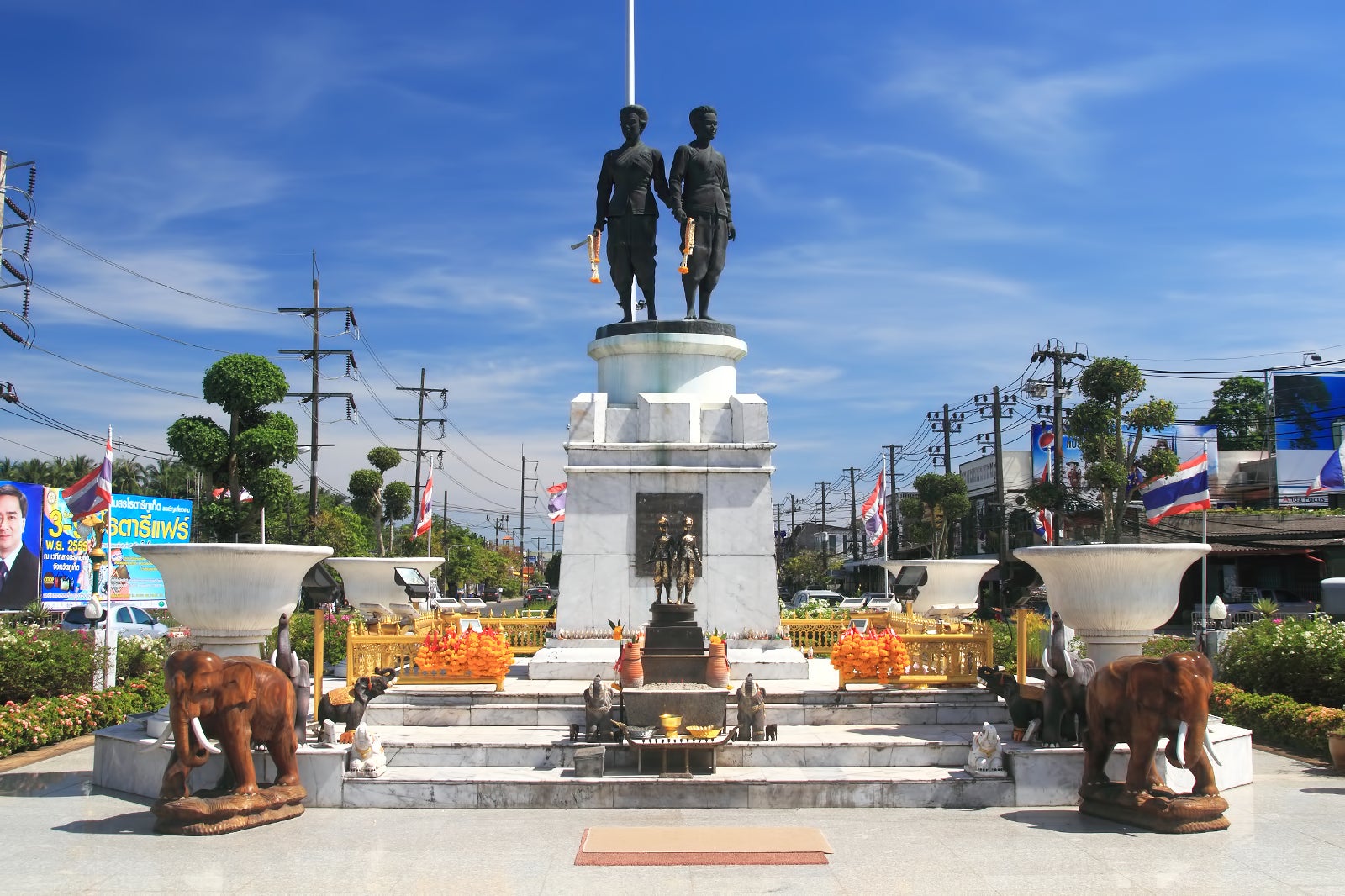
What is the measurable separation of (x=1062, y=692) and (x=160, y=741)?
9.20m

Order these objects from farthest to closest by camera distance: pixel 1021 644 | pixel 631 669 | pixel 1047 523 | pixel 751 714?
pixel 1047 523 < pixel 631 669 < pixel 1021 644 < pixel 751 714

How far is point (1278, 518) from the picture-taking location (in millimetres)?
44688

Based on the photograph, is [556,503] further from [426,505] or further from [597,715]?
[597,715]

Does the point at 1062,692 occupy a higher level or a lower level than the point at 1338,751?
higher

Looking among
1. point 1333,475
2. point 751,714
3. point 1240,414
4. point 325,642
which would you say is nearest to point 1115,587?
point 751,714

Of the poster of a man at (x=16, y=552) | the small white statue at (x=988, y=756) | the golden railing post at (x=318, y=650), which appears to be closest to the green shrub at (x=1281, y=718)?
the small white statue at (x=988, y=756)

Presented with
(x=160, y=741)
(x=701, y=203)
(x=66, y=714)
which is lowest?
(x=66, y=714)

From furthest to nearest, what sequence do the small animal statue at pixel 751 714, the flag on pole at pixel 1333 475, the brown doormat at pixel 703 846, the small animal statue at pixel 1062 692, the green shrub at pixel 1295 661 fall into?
the flag on pole at pixel 1333 475, the green shrub at pixel 1295 661, the small animal statue at pixel 751 714, the small animal statue at pixel 1062 692, the brown doormat at pixel 703 846

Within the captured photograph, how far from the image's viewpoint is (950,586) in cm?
1731

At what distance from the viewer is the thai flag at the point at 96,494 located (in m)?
17.6

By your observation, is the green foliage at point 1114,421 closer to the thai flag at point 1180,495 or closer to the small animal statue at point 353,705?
the thai flag at point 1180,495

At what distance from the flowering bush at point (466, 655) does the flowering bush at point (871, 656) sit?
4.37m

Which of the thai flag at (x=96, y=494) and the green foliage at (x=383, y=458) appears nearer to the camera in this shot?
the thai flag at (x=96, y=494)

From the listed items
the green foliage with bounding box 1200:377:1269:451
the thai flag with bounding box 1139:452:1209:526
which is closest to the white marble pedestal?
the thai flag with bounding box 1139:452:1209:526
